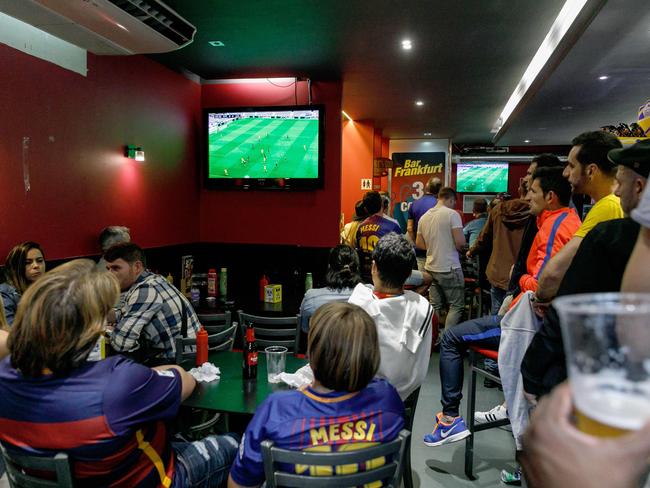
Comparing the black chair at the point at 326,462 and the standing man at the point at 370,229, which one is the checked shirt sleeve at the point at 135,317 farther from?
the standing man at the point at 370,229

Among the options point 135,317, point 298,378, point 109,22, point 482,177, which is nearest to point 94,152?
point 109,22

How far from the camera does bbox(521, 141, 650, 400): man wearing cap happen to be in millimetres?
1325

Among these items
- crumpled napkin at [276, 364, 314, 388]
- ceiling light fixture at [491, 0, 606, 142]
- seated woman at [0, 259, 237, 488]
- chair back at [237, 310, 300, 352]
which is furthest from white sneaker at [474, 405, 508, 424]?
ceiling light fixture at [491, 0, 606, 142]

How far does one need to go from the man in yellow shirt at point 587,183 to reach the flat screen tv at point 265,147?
11.1ft

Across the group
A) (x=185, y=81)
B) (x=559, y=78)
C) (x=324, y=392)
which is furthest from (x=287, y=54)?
(x=324, y=392)

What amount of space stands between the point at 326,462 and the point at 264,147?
4462mm

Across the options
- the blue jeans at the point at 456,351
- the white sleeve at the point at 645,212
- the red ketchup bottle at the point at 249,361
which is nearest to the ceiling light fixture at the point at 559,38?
the blue jeans at the point at 456,351

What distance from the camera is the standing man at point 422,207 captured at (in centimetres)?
652

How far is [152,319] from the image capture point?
2.92 metres

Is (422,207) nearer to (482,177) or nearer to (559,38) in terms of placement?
(559,38)

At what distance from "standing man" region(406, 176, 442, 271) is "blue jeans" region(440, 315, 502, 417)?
295 cm

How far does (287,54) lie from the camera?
4840mm

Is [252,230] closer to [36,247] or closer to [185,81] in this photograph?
[185,81]

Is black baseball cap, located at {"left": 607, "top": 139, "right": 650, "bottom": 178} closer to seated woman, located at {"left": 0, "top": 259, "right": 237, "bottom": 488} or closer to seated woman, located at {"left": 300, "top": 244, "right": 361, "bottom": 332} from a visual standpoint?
seated woman, located at {"left": 0, "top": 259, "right": 237, "bottom": 488}
